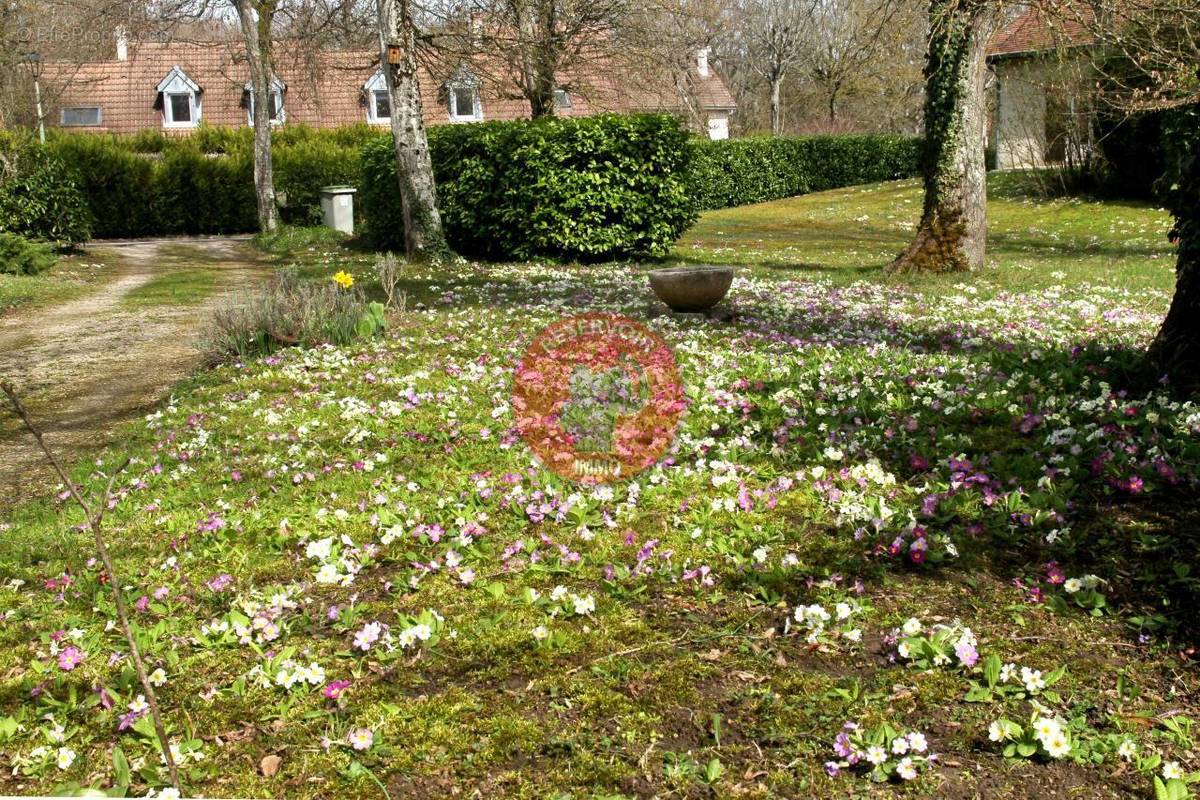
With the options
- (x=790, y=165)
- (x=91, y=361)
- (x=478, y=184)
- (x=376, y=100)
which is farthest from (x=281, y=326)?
(x=376, y=100)

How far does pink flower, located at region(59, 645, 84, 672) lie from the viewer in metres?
3.71

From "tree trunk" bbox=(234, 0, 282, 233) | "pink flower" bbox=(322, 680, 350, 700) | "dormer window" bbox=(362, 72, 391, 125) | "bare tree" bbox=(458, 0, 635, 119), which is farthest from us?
"dormer window" bbox=(362, 72, 391, 125)

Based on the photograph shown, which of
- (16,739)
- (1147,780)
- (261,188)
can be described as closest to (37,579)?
(16,739)

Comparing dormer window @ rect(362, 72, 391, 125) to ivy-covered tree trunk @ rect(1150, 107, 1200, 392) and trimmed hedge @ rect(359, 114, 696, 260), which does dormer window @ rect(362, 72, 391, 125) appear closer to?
trimmed hedge @ rect(359, 114, 696, 260)

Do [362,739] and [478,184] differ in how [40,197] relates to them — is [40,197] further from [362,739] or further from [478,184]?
[362,739]

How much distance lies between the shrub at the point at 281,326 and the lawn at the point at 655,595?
1664mm

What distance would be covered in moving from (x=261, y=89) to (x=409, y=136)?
31.8 feet

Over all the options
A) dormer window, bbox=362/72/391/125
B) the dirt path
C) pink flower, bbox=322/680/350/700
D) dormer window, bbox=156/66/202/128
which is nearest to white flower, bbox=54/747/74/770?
pink flower, bbox=322/680/350/700

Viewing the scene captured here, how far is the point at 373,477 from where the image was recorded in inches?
225

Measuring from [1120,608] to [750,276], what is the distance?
35.5ft

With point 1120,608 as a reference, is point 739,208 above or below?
above

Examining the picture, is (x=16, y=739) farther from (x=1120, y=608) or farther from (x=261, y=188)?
(x=261, y=188)

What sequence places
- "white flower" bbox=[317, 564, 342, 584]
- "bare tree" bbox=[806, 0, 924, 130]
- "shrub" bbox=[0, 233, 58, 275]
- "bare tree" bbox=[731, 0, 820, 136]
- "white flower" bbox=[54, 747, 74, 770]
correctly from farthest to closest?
"bare tree" bbox=[731, 0, 820, 136], "bare tree" bbox=[806, 0, 924, 130], "shrub" bbox=[0, 233, 58, 275], "white flower" bbox=[317, 564, 342, 584], "white flower" bbox=[54, 747, 74, 770]

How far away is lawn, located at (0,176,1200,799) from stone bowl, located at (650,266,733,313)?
2451mm
